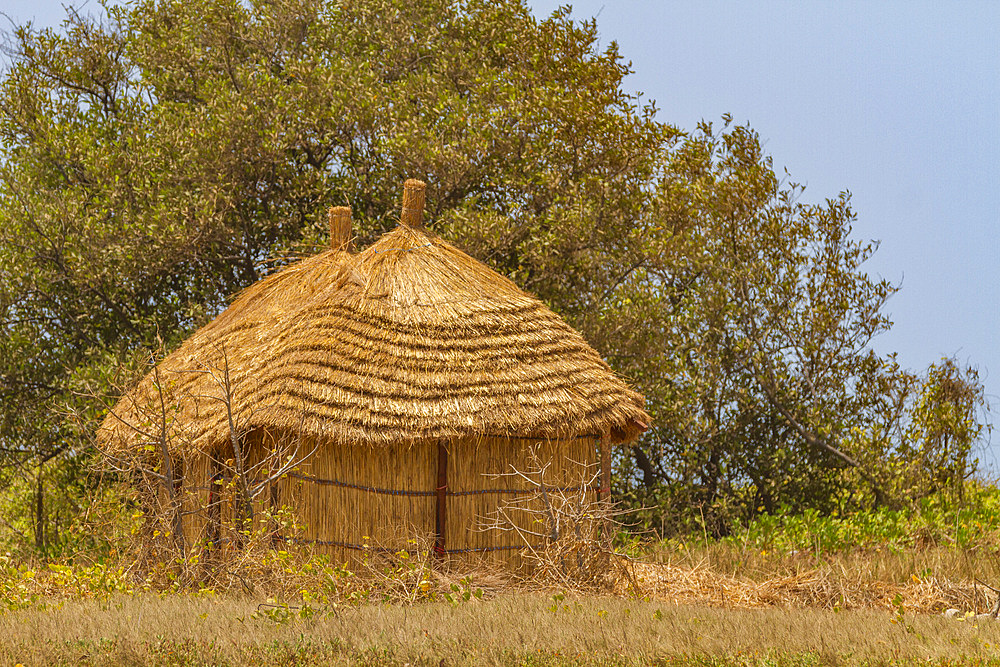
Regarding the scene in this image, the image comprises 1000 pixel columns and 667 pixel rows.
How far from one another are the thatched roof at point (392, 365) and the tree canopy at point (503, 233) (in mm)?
3026

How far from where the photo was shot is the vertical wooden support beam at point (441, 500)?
11.1m

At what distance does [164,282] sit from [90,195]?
195 cm

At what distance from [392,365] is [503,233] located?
5.31 metres

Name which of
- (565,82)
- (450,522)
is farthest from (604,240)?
(450,522)

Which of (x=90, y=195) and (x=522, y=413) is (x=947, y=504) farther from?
(x=90, y=195)

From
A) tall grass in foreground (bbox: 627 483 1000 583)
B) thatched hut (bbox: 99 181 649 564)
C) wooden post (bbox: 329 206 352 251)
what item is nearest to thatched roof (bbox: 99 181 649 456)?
thatched hut (bbox: 99 181 649 564)

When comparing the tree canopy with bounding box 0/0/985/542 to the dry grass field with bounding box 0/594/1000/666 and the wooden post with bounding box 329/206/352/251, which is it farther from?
the dry grass field with bounding box 0/594/1000/666

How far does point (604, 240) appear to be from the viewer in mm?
16734

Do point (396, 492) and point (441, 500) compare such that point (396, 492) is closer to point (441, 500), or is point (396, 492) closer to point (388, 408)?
point (441, 500)

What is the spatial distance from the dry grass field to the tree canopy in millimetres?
8129

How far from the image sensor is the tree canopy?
1642 centimetres

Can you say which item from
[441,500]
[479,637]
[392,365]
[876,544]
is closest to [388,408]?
[392,365]

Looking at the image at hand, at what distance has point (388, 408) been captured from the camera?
35.3 ft

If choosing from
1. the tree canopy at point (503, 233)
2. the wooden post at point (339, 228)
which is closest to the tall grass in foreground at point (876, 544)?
the tree canopy at point (503, 233)
